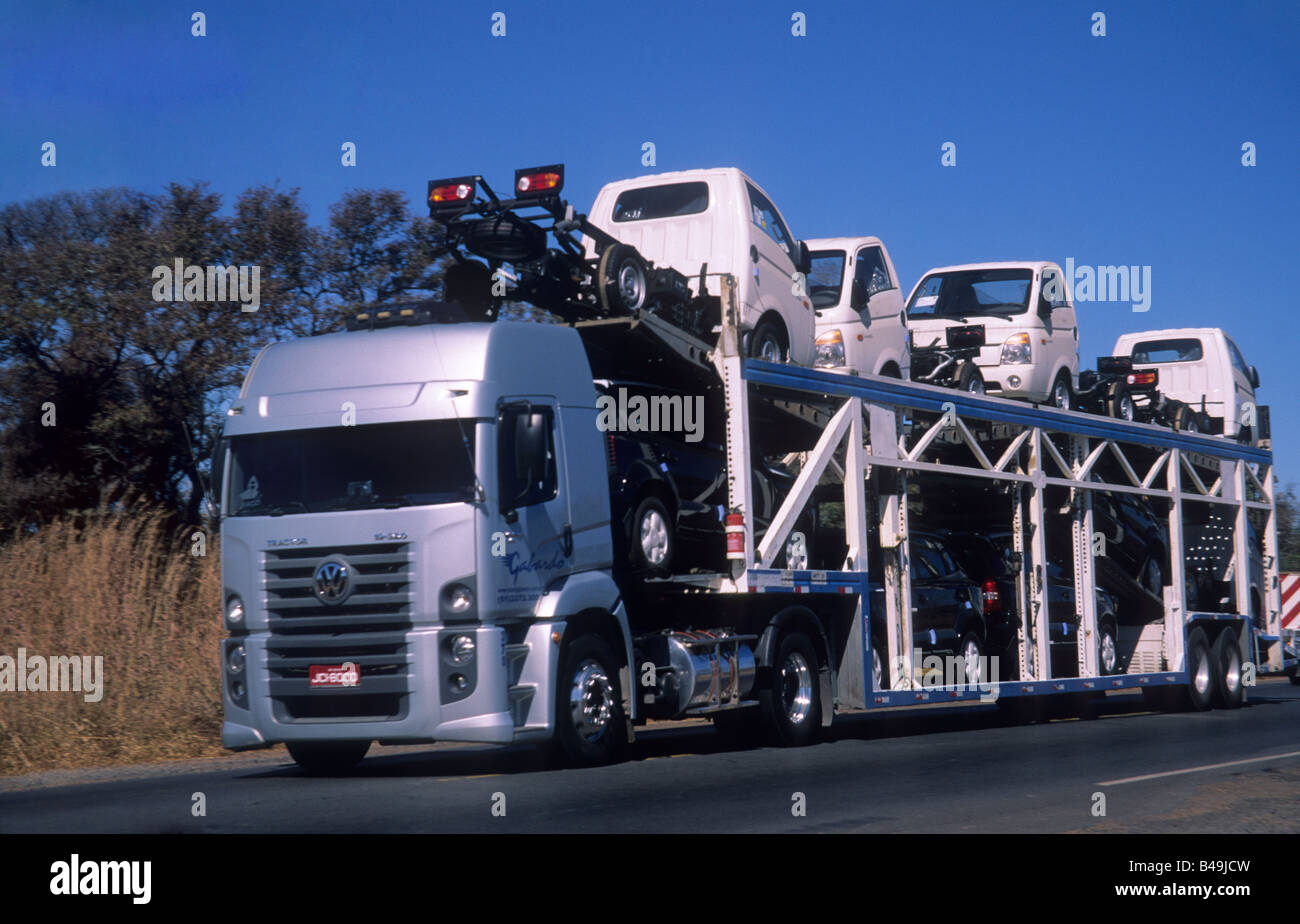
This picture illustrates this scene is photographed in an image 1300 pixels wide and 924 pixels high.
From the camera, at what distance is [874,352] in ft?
52.5

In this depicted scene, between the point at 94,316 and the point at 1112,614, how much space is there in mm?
14431

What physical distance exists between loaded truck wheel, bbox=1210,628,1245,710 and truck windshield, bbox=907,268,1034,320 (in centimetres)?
551

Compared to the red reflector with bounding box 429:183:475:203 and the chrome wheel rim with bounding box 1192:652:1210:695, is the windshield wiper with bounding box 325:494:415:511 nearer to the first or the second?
the red reflector with bounding box 429:183:475:203

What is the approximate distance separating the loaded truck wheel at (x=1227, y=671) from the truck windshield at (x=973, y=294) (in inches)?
217

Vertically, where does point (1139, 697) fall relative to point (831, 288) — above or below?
below

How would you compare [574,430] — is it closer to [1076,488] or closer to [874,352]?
[874,352]

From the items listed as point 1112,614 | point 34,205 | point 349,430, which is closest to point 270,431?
point 349,430

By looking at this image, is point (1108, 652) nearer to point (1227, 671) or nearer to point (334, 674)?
point (1227, 671)

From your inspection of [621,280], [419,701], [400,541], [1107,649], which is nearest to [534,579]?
[400,541]

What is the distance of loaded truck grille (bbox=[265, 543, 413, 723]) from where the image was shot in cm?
984

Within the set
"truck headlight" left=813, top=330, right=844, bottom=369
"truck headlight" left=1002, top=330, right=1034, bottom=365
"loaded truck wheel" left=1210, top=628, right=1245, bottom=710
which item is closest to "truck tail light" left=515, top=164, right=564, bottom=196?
"truck headlight" left=813, top=330, right=844, bottom=369

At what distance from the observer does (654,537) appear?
11.7 metres

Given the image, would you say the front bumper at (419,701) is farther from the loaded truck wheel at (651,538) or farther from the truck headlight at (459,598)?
the loaded truck wheel at (651,538)
